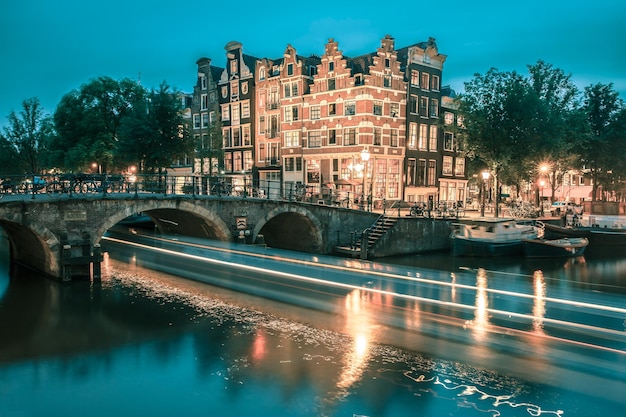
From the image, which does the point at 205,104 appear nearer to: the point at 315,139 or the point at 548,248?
the point at 315,139

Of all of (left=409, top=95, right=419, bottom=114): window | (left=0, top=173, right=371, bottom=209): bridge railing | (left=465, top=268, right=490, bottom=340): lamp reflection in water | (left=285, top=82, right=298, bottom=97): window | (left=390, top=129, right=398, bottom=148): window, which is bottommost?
(left=465, top=268, right=490, bottom=340): lamp reflection in water

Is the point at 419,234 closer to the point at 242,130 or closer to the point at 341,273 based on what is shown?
the point at 341,273

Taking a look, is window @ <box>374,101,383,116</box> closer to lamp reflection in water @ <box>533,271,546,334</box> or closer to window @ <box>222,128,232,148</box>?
window @ <box>222,128,232,148</box>

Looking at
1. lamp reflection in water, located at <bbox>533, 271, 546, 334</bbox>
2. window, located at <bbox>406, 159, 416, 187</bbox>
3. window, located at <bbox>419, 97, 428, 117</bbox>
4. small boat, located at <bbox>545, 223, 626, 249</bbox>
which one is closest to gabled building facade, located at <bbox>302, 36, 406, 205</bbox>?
window, located at <bbox>406, 159, 416, 187</bbox>

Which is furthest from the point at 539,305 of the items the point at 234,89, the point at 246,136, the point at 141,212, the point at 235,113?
the point at 234,89

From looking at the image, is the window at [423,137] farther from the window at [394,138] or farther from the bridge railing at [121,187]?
the bridge railing at [121,187]

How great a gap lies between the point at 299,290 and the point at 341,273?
7.49 ft

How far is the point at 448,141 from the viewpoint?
4950 centimetres

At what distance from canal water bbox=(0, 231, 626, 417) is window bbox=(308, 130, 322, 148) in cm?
2816

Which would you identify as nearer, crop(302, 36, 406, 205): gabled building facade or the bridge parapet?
the bridge parapet

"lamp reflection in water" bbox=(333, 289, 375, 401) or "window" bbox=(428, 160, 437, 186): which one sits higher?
"window" bbox=(428, 160, 437, 186)

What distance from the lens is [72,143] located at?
42.8 metres

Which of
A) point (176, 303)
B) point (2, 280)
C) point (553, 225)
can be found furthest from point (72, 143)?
point (553, 225)

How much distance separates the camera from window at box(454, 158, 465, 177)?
5122 centimetres
